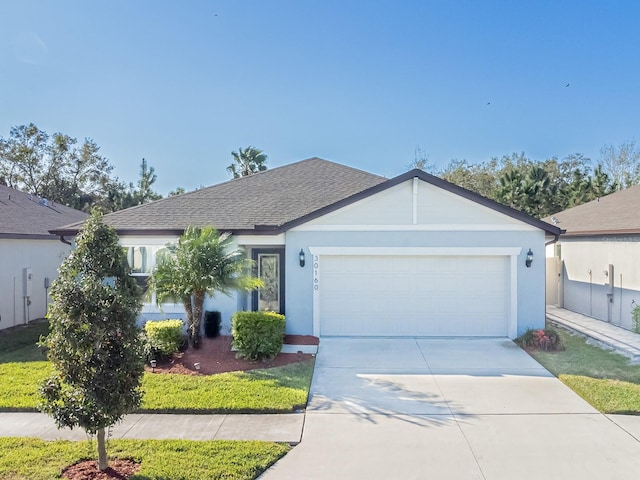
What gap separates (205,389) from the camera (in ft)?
24.4

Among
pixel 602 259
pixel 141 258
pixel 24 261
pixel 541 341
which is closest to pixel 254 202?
pixel 141 258

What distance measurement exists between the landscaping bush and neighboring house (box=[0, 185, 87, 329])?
39.9 feet

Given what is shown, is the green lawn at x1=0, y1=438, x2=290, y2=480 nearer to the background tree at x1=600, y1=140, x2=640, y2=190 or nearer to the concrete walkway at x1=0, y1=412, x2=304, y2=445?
the concrete walkway at x1=0, y1=412, x2=304, y2=445

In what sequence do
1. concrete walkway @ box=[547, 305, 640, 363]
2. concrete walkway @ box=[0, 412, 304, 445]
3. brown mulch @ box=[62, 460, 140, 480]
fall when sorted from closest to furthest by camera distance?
brown mulch @ box=[62, 460, 140, 480], concrete walkway @ box=[0, 412, 304, 445], concrete walkway @ box=[547, 305, 640, 363]

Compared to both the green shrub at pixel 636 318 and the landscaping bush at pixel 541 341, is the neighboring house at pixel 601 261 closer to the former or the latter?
the green shrub at pixel 636 318

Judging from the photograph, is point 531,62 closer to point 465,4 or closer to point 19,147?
point 465,4

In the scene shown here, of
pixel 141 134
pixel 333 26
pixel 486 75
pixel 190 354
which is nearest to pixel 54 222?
pixel 141 134

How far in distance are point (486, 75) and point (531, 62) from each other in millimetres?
1678

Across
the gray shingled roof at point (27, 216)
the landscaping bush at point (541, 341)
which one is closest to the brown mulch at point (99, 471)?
the landscaping bush at point (541, 341)

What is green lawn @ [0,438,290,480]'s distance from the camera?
4742 millimetres

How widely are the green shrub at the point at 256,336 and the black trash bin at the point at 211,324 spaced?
5.93 ft

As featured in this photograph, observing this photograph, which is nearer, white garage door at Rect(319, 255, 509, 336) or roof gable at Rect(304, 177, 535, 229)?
roof gable at Rect(304, 177, 535, 229)

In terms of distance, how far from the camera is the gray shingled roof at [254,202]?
38.3 feet

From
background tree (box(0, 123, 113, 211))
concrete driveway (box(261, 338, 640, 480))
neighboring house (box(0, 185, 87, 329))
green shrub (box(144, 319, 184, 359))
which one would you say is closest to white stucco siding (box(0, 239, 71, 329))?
neighboring house (box(0, 185, 87, 329))
